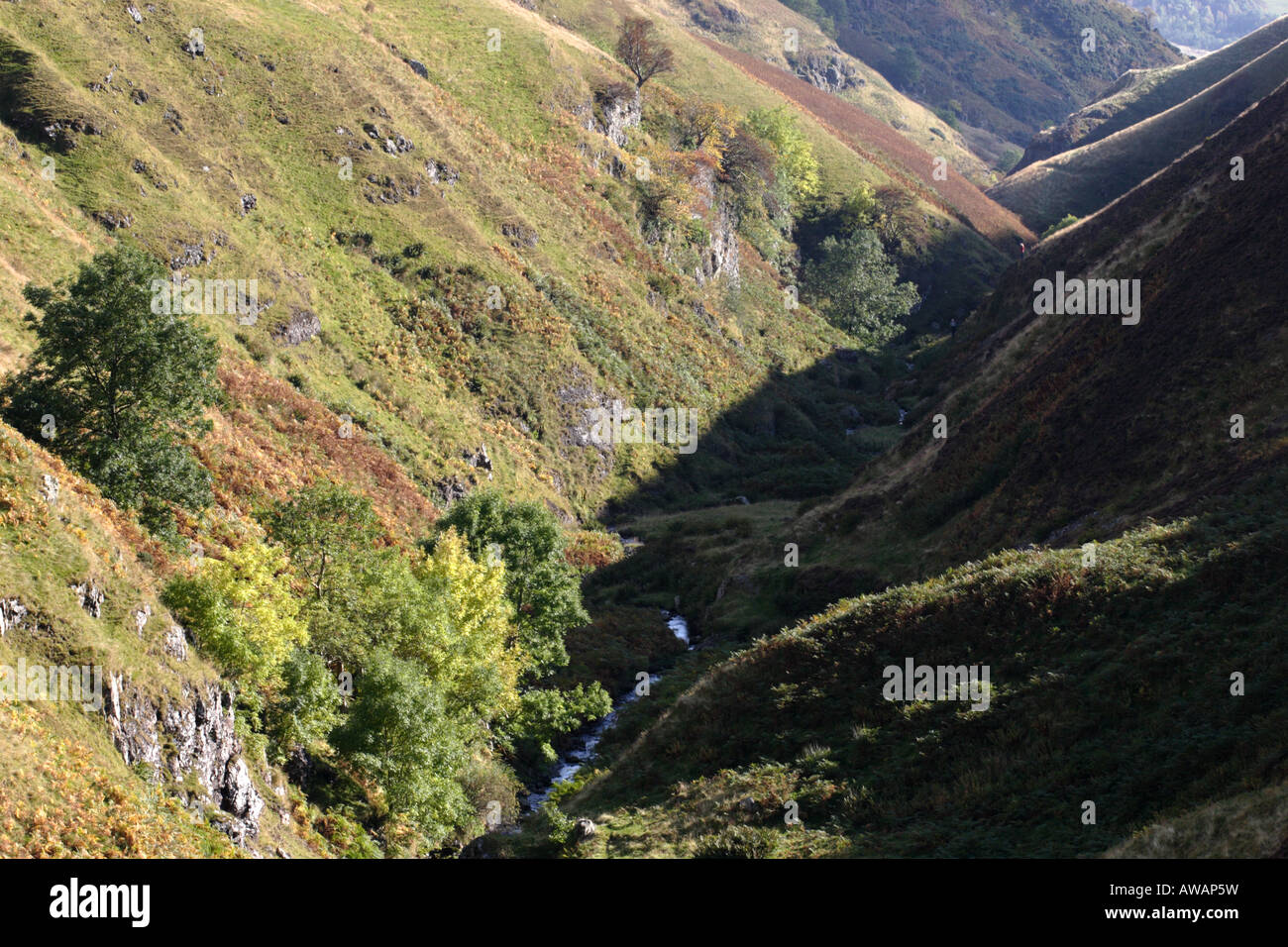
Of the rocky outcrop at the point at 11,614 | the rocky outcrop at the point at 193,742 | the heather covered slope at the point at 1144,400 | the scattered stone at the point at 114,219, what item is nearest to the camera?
the rocky outcrop at the point at 11,614

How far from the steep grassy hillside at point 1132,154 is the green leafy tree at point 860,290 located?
4854 cm

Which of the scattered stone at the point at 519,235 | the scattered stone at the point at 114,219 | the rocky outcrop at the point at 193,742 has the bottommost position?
the rocky outcrop at the point at 193,742

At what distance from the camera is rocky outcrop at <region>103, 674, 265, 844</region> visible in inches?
815

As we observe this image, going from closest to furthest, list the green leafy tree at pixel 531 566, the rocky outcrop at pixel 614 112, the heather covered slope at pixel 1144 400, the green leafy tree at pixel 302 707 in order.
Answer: the green leafy tree at pixel 302 707 < the heather covered slope at pixel 1144 400 < the green leafy tree at pixel 531 566 < the rocky outcrop at pixel 614 112

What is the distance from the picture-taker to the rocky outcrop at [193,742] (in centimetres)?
2070

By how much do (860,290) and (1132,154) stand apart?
69794 millimetres

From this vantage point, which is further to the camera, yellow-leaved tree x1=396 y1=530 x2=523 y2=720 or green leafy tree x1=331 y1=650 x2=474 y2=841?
yellow-leaved tree x1=396 y1=530 x2=523 y2=720

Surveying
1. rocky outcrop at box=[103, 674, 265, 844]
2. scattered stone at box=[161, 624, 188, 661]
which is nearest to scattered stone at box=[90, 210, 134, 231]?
scattered stone at box=[161, 624, 188, 661]

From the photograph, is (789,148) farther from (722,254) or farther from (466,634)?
(466,634)

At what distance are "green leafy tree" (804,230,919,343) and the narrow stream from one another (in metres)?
83.3

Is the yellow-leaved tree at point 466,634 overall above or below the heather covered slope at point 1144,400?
below

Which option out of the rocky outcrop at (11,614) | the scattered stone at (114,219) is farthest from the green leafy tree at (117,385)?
the scattered stone at (114,219)

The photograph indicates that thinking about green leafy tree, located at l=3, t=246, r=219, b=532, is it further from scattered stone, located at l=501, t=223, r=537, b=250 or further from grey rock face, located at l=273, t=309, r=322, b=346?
scattered stone, located at l=501, t=223, r=537, b=250

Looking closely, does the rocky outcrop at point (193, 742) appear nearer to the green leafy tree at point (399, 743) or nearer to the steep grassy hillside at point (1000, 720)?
the green leafy tree at point (399, 743)
